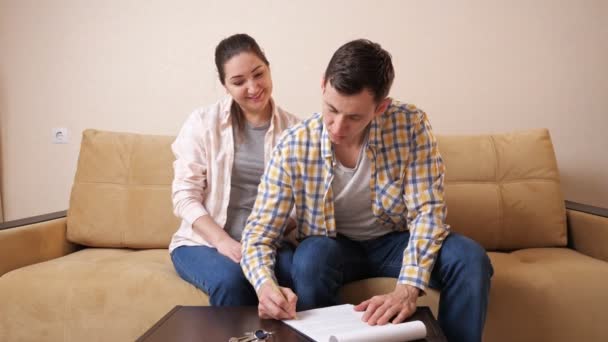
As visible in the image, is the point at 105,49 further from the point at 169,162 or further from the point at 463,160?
the point at 463,160

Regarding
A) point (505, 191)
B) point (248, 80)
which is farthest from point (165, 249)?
point (505, 191)

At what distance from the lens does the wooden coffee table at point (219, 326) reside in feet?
3.21

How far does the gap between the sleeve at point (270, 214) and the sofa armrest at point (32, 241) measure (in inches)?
36.5

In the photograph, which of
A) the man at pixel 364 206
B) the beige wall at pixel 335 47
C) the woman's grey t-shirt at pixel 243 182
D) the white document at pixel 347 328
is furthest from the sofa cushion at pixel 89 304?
the beige wall at pixel 335 47

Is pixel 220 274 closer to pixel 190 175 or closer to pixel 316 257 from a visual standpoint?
pixel 316 257

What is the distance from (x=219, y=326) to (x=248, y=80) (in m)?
0.82

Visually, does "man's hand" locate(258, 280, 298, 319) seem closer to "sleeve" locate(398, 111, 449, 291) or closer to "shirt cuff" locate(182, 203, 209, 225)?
"sleeve" locate(398, 111, 449, 291)

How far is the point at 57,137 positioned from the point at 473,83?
79.4 inches

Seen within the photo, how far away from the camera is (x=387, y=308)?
108 cm

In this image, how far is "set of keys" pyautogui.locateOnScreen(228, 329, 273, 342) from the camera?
3.11ft

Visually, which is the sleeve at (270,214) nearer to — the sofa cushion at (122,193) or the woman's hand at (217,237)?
the woman's hand at (217,237)

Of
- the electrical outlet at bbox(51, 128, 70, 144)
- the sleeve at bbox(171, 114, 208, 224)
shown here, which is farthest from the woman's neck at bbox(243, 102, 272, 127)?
the electrical outlet at bbox(51, 128, 70, 144)

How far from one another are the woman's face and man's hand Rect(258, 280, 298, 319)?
688 mm

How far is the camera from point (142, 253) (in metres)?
1.89
